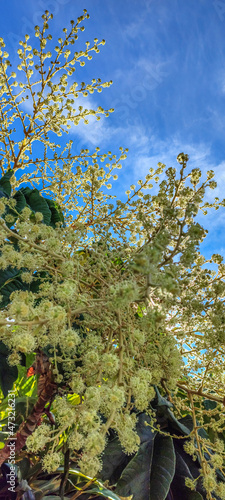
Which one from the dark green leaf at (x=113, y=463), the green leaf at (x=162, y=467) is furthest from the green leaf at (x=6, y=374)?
the green leaf at (x=162, y=467)

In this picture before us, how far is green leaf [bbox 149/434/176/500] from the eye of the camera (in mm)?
869

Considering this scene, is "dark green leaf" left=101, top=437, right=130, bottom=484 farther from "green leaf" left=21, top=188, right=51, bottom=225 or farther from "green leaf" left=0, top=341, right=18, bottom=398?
"green leaf" left=21, top=188, right=51, bottom=225

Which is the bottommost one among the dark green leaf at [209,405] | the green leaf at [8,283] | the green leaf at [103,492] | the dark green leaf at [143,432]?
the green leaf at [103,492]

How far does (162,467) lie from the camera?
36.6 inches

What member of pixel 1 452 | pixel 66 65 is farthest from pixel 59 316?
pixel 66 65

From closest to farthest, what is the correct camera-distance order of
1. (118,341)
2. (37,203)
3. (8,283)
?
(118,341) → (8,283) → (37,203)

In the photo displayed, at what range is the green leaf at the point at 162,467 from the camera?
869mm

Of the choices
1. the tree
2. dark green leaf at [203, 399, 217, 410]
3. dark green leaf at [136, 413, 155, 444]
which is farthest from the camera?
dark green leaf at [203, 399, 217, 410]

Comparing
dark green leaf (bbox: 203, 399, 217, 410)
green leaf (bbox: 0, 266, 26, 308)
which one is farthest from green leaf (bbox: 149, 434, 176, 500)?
green leaf (bbox: 0, 266, 26, 308)

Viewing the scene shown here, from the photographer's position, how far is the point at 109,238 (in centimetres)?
109

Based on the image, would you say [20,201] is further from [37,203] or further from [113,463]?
[113,463]

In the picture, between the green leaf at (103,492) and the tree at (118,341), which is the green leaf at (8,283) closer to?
the tree at (118,341)

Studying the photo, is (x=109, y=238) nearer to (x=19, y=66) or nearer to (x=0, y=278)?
(x=0, y=278)

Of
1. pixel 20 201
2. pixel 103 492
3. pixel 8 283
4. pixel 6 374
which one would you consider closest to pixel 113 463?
pixel 103 492
